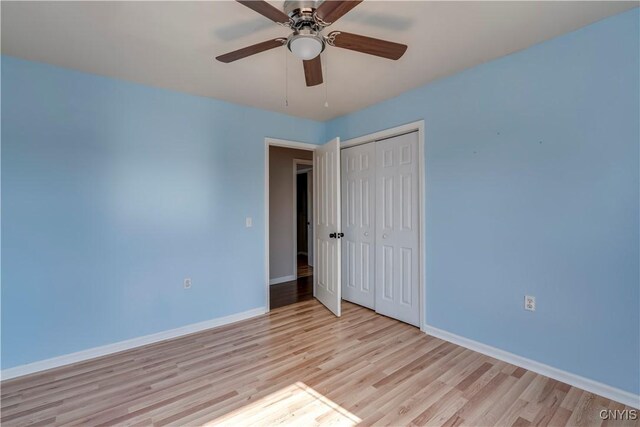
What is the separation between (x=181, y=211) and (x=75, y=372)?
60.7 inches

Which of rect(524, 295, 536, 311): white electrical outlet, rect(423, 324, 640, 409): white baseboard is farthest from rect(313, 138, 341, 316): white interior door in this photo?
rect(524, 295, 536, 311): white electrical outlet

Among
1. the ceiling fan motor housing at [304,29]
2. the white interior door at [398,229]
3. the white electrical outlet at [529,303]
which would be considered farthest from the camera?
the white interior door at [398,229]

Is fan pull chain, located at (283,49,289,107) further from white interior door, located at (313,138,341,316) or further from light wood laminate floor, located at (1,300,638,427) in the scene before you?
light wood laminate floor, located at (1,300,638,427)

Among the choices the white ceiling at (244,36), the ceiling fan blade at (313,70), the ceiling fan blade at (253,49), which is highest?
the white ceiling at (244,36)

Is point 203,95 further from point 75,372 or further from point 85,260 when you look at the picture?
point 75,372

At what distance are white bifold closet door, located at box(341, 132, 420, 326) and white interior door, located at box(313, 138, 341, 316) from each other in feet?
1.04

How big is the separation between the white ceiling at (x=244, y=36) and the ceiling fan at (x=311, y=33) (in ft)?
0.83

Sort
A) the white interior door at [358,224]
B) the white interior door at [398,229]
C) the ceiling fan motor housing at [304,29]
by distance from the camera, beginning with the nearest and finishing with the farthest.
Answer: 1. the ceiling fan motor housing at [304,29]
2. the white interior door at [398,229]
3. the white interior door at [358,224]

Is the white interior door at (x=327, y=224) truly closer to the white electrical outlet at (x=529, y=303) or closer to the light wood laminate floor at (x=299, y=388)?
the light wood laminate floor at (x=299, y=388)

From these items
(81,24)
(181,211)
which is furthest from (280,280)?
(81,24)

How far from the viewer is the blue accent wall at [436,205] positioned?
1.89m

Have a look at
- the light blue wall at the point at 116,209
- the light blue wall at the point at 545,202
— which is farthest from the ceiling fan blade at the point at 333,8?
the light blue wall at the point at 116,209

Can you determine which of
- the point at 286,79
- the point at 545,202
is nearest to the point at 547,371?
the point at 545,202

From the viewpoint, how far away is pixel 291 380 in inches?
83.7
